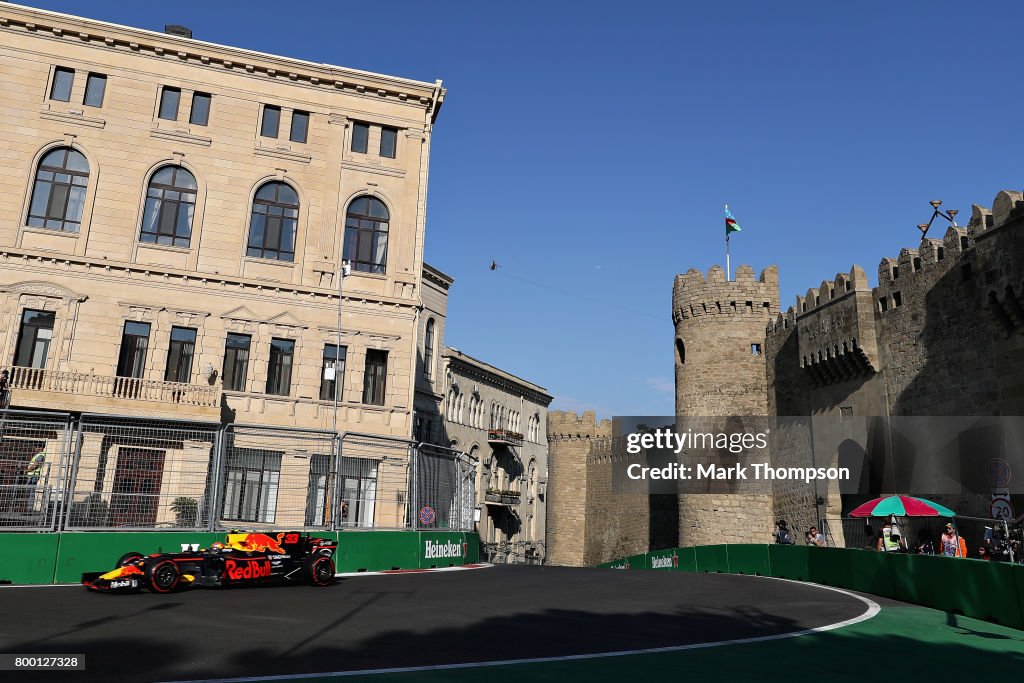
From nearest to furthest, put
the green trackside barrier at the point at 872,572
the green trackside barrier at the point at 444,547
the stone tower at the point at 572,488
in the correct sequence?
1. the green trackside barrier at the point at 872,572
2. the green trackside barrier at the point at 444,547
3. the stone tower at the point at 572,488

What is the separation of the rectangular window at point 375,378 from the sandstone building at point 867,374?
17.6m

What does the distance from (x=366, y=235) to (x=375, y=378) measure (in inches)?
214

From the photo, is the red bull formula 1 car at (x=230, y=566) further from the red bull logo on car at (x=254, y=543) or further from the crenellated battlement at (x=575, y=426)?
the crenellated battlement at (x=575, y=426)

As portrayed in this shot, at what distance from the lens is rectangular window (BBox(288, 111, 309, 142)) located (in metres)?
30.0

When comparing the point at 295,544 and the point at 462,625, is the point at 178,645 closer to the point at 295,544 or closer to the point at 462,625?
the point at 462,625

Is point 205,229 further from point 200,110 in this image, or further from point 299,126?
point 299,126

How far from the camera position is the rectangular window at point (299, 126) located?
3000 centimetres

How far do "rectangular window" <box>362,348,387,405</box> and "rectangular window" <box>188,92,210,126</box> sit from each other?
10427 mm

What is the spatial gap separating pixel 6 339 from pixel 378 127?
48.5 feet

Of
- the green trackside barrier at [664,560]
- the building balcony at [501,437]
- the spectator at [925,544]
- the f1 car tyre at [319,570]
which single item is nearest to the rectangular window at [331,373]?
the f1 car tyre at [319,570]

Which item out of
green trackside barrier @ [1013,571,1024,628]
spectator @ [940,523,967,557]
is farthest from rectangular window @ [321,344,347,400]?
green trackside barrier @ [1013,571,1024,628]

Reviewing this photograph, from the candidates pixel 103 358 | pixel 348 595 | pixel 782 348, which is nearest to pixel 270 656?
pixel 348 595

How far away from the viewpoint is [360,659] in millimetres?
8070

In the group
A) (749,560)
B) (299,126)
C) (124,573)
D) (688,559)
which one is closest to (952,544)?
(749,560)
